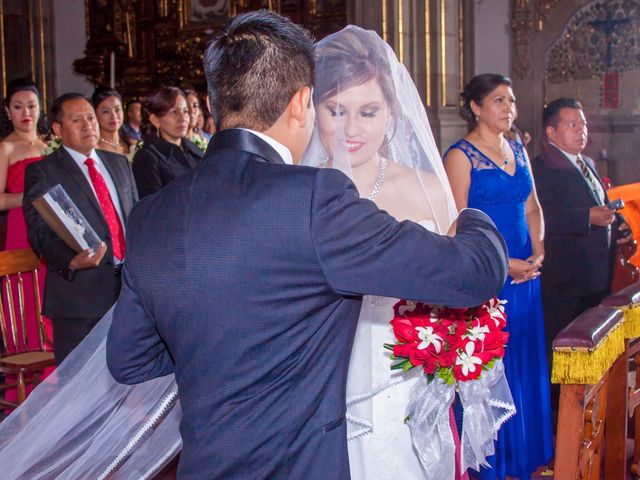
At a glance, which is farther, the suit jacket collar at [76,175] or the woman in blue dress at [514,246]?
the suit jacket collar at [76,175]

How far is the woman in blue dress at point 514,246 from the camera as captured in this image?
3.73m

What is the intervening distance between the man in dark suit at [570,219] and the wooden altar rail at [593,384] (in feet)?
6.46

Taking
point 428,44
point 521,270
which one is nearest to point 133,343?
point 521,270

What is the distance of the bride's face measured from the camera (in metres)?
2.42

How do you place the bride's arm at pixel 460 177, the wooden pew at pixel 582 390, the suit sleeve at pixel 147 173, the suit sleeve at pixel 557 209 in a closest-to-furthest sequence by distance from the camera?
the wooden pew at pixel 582 390, the bride's arm at pixel 460 177, the suit sleeve at pixel 557 209, the suit sleeve at pixel 147 173

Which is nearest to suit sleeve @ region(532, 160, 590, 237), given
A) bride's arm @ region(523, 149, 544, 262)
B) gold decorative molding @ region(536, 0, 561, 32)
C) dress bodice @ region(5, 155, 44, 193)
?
bride's arm @ region(523, 149, 544, 262)

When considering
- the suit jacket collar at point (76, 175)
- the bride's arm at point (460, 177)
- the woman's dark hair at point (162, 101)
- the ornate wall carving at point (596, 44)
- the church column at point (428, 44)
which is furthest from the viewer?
the ornate wall carving at point (596, 44)

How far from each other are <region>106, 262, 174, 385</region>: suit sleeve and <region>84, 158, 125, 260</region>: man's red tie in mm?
2409

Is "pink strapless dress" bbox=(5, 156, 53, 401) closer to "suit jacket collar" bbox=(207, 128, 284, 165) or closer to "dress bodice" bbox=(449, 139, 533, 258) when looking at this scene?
"dress bodice" bbox=(449, 139, 533, 258)

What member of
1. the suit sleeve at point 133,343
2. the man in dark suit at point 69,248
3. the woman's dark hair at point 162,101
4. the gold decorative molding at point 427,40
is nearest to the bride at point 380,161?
the suit sleeve at point 133,343

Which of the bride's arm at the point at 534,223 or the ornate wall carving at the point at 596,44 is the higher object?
the ornate wall carving at the point at 596,44

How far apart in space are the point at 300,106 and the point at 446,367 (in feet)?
3.12

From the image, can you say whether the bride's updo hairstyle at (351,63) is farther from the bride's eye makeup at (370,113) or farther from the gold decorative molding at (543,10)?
the gold decorative molding at (543,10)

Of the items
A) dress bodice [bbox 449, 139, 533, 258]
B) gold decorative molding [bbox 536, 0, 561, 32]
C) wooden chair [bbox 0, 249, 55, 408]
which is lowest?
wooden chair [bbox 0, 249, 55, 408]
